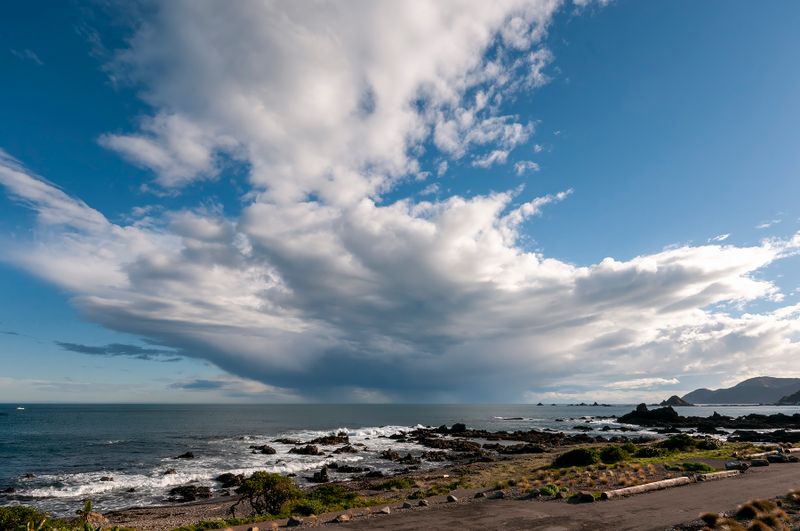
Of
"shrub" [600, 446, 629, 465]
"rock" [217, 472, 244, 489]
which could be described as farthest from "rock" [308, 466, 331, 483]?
"shrub" [600, 446, 629, 465]

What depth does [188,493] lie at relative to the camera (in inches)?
1384

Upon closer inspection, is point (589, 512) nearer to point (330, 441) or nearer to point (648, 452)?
point (648, 452)

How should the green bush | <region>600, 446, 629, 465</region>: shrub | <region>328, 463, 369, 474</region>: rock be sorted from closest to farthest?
the green bush
<region>600, 446, 629, 465</region>: shrub
<region>328, 463, 369, 474</region>: rock

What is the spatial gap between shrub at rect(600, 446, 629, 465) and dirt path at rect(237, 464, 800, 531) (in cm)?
1400

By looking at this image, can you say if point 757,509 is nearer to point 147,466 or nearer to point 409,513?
point 409,513

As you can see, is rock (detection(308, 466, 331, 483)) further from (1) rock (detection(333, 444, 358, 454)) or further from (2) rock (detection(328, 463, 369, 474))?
(1) rock (detection(333, 444, 358, 454))

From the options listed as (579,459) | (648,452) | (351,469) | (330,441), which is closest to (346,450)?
(330,441)

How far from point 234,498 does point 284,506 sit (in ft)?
38.8

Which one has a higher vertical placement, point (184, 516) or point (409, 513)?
point (409, 513)

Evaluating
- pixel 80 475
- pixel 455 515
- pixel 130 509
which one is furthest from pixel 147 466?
pixel 455 515

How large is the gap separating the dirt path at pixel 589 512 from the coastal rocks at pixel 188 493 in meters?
20.6

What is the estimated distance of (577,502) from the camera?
1961cm

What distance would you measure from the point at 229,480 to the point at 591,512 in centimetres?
3375

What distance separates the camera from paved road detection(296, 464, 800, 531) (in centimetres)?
1614
